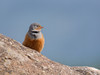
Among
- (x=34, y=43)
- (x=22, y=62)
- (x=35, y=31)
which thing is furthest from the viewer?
(x=35, y=31)

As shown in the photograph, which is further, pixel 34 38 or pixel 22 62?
pixel 34 38

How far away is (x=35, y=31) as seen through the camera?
5734mm

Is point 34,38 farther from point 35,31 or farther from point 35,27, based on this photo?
point 35,27

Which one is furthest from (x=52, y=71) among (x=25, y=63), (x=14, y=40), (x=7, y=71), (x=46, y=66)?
(x=14, y=40)

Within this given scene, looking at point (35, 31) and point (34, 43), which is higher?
point (35, 31)

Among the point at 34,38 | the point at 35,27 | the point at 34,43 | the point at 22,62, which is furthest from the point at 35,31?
the point at 22,62

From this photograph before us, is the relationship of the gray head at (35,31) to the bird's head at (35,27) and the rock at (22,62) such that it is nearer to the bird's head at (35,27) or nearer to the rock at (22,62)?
the bird's head at (35,27)

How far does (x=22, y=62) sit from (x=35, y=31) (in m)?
1.69

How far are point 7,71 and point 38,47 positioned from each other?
188 cm

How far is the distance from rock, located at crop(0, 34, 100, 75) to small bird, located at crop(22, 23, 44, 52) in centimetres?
66

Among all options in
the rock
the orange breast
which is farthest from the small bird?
the rock

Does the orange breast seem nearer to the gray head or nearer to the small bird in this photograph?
the small bird

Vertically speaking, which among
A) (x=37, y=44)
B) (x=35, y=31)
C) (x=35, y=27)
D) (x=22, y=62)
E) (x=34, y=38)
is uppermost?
(x=35, y=27)

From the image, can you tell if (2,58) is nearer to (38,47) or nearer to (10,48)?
(10,48)
